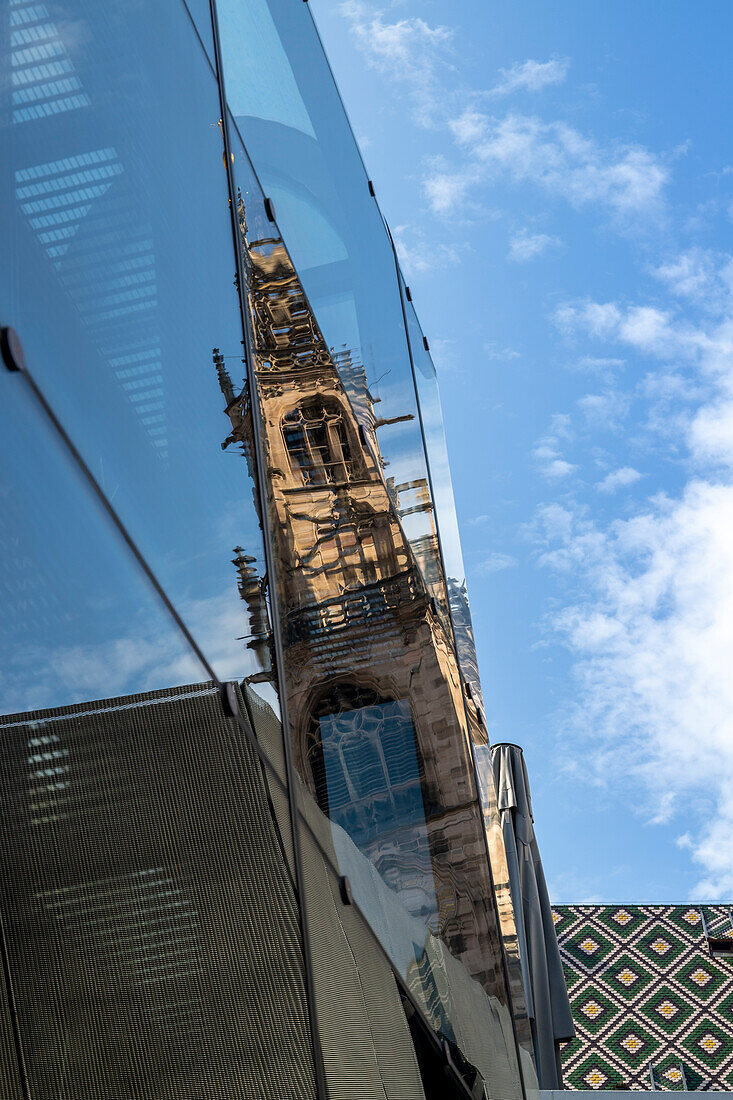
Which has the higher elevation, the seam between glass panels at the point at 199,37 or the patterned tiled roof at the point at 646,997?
the seam between glass panels at the point at 199,37

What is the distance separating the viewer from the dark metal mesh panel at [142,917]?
1.09 metres

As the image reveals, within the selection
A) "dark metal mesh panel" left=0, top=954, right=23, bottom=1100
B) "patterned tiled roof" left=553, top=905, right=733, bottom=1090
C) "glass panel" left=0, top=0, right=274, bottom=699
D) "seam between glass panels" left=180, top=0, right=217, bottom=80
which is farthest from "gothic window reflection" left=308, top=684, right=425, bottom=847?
"patterned tiled roof" left=553, top=905, right=733, bottom=1090

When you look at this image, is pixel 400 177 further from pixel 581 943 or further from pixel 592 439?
pixel 581 943

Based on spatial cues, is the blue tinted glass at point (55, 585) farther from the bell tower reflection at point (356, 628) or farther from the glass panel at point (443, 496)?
the glass panel at point (443, 496)

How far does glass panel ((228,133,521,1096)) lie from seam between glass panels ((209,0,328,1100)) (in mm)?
31

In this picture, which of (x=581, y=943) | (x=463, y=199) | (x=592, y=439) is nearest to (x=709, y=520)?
(x=592, y=439)

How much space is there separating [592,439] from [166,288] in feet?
139

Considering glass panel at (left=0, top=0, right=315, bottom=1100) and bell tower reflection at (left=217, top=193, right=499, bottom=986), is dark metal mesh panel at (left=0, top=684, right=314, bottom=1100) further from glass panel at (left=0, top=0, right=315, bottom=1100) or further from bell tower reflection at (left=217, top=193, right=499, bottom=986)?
bell tower reflection at (left=217, top=193, right=499, bottom=986)

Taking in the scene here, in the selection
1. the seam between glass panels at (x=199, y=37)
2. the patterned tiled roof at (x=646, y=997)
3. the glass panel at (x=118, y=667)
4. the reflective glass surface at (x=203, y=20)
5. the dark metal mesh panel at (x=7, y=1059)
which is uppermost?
the reflective glass surface at (x=203, y=20)

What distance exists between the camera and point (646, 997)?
9.26 meters

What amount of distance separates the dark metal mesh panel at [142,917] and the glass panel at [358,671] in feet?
Result: 0.47

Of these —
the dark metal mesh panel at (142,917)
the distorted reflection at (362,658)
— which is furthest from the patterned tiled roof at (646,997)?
the dark metal mesh panel at (142,917)

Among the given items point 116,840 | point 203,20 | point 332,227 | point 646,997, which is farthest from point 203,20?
point 646,997

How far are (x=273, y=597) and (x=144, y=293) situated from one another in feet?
1.70
